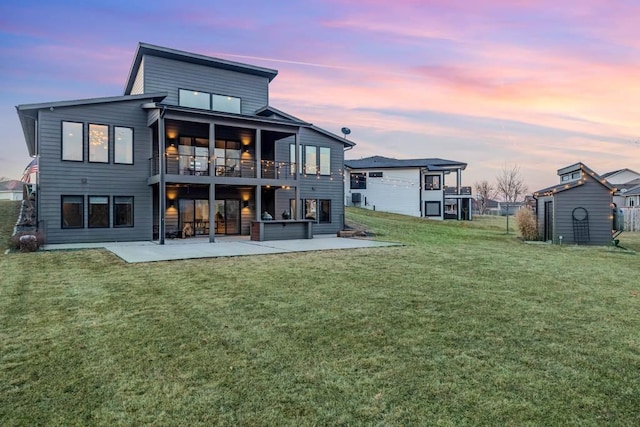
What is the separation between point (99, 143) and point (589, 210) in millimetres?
19444

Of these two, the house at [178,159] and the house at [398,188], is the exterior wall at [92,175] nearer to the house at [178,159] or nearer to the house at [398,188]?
the house at [178,159]

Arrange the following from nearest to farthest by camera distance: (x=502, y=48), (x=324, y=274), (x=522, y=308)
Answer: (x=522, y=308)
(x=324, y=274)
(x=502, y=48)

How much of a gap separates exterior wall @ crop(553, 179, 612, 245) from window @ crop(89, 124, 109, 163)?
58.8 ft

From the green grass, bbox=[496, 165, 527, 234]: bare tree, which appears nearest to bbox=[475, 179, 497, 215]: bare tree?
bbox=[496, 165, 527, 234]: bare tree

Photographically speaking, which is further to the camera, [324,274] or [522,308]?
[324,274]

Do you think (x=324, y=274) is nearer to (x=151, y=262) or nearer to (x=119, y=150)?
(x=151, y=262)

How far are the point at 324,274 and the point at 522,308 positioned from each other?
3619 millimetres

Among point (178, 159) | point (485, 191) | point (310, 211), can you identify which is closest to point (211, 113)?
point (178, 159)

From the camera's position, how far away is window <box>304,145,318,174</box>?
19453 mm

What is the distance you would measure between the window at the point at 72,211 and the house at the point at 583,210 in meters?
18.4

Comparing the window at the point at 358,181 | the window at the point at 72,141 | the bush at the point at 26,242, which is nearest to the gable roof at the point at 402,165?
the window at the point at 358,181

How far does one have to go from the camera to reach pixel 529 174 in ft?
171

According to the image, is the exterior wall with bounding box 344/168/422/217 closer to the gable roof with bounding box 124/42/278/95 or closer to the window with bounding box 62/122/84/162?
the gable roof with bounding box 124/42/278/95

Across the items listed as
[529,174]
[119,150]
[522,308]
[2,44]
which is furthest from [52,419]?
[529,174]
